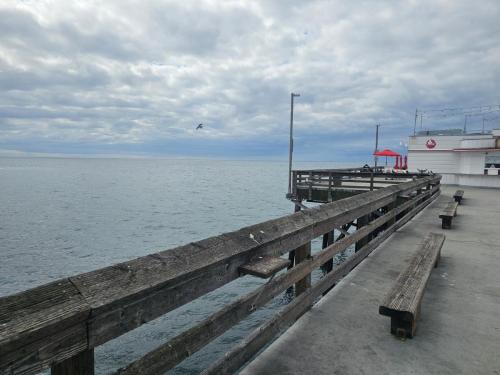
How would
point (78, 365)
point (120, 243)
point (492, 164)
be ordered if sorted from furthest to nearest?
point (492, 164), point (120, 243), point (78, 365)

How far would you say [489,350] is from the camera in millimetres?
3021

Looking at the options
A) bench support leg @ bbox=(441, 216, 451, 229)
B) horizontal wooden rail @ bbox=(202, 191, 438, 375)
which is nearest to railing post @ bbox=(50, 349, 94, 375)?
horizontal wooden rail @ bbox=(202, 191, 438, 375)

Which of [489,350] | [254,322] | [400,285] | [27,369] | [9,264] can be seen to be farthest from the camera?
[9,264]

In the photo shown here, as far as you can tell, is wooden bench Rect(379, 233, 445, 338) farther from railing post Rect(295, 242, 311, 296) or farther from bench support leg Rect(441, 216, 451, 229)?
bench support leg Rect(441, 216, 451, 229)

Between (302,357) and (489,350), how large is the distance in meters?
1.69

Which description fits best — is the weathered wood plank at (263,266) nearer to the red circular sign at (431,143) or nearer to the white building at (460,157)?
the white building at (460,157)

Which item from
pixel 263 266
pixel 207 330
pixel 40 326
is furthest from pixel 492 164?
pixel 40 326

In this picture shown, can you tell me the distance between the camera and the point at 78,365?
1445 mm

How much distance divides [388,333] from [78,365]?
2.79 m

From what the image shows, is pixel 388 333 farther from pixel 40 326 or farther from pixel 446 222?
pixel 446 222

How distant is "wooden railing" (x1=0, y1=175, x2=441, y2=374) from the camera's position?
127cm

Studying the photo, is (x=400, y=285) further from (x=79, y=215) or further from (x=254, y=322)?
(x=79, y=215)

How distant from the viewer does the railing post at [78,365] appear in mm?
1408

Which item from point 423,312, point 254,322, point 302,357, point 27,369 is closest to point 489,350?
point 423,312
